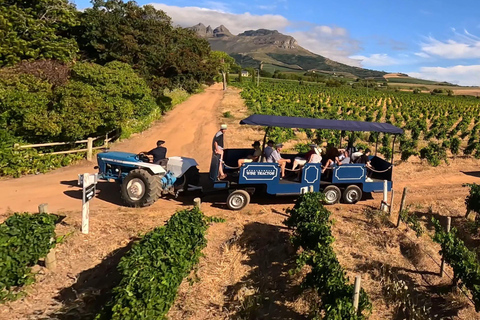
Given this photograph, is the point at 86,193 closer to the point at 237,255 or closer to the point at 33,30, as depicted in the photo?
the point at 237,255

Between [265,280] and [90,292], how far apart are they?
136 inches

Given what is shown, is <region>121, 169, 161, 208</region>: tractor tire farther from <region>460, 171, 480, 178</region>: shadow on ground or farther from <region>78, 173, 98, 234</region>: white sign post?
<region>460, 171, 480, 178</region>: shadow on ground

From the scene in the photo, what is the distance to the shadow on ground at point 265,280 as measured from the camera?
241 inches

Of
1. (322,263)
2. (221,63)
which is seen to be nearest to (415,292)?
(322,263)

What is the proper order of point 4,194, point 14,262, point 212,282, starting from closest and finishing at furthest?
point 14,262 → point 212,282 → point 4,194

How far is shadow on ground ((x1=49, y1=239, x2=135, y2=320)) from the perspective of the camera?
5.75 meters

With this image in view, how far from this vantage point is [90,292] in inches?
247

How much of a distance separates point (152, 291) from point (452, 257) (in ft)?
18.6

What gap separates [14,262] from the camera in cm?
575

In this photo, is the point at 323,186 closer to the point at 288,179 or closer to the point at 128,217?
the point at 288,179

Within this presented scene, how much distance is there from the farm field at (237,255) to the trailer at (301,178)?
1.49 ft

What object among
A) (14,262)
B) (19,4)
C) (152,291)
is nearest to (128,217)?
(14,262)

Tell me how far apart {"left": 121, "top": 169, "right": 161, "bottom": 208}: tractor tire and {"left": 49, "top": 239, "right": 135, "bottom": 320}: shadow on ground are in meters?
1.99

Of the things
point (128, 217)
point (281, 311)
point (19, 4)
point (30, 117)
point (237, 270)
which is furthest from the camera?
point (19, 4)
